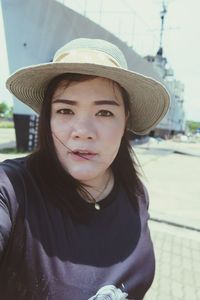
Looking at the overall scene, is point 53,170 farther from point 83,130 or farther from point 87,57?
point 87,57

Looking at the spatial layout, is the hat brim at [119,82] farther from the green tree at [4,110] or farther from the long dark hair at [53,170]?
the green tree at [4,110]

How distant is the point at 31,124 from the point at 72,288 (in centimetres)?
1455

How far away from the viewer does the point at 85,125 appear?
3.84 ft

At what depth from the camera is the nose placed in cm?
116

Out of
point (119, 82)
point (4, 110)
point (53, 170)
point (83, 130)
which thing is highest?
point (119, 82)

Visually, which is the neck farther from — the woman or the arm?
the arm

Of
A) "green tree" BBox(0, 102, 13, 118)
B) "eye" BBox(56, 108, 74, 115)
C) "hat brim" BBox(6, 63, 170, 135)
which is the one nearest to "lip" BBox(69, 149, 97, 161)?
"eye" BBox(56, 108, 74, 115)

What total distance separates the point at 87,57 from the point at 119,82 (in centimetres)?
16

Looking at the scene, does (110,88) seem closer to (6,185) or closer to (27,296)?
(6,185)

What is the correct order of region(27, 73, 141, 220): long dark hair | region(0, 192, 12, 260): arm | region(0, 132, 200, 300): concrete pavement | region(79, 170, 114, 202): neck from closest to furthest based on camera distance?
1. region(0, 192, 12, 260): arm
2. region(27, 73, 141, 220): long dark hair
3. region(79, 170, 114, 202): neck
4. region(0, 132, 200, 300): concrete pavement

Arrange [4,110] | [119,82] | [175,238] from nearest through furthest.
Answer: [119,82], [175,238], [4,110]

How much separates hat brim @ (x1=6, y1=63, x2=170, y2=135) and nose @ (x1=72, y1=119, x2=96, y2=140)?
0.55ft

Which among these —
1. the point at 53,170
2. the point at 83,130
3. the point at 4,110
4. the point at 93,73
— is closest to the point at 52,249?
the point at 53,170

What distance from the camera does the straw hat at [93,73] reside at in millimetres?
1181
